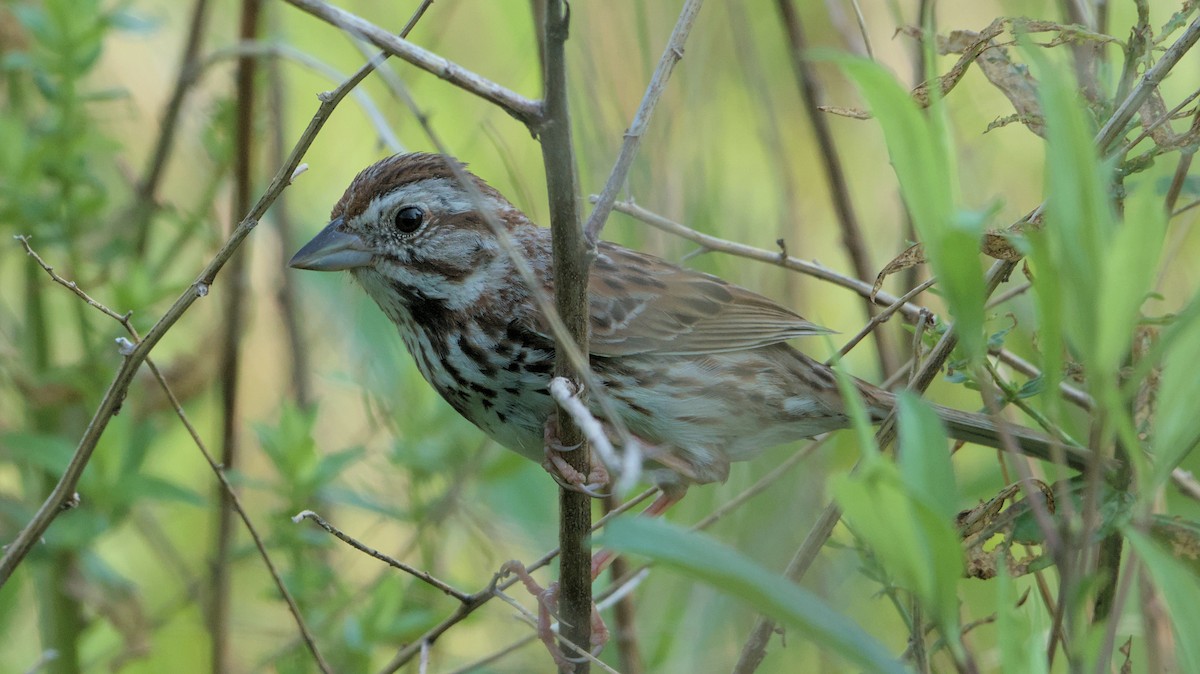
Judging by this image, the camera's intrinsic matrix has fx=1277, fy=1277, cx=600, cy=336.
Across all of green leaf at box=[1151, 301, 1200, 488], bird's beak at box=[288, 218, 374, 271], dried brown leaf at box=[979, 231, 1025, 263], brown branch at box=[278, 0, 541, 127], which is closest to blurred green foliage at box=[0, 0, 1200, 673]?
green leaf at box=[1151, 301, 1200, 488]

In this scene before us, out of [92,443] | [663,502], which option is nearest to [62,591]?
[92,443]

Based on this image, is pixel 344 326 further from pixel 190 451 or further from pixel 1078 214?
pixel 1078 214

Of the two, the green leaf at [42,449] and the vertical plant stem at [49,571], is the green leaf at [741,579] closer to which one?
the green leaf at [42,449]

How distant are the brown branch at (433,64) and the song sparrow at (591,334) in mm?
983

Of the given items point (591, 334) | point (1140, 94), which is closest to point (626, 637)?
point (591, 334)

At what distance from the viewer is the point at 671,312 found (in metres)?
2.87

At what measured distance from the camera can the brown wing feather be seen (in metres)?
2.72

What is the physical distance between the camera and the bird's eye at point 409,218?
263 centimetres

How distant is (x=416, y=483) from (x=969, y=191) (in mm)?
1560

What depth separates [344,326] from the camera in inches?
142

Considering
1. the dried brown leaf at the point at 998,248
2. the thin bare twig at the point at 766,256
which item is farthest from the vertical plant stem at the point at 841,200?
the dried brown leaf at the point at 998,248

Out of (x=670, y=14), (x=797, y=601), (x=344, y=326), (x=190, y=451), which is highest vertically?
(x=670, y=14)

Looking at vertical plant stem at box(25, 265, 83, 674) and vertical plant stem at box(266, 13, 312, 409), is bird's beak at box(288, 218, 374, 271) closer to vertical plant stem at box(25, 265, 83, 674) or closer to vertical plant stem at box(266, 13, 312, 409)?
vertical plant stem at box(25, 265, 83, 674)

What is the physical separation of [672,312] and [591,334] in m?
0.31
